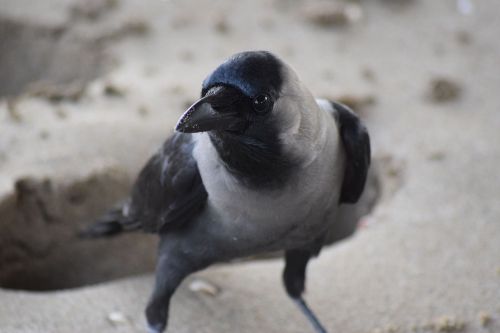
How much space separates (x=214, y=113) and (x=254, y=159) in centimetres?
22

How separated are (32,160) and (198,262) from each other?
1.57 meters

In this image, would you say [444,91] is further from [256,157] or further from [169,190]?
[256,157]

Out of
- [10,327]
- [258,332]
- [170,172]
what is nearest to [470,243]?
[258,332]

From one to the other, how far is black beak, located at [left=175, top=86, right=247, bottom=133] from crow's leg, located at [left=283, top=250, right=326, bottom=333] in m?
0.90

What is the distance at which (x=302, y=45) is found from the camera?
500 cm

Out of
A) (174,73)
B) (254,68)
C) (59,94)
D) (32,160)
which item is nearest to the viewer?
(254,68)

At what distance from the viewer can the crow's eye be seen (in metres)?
1.84

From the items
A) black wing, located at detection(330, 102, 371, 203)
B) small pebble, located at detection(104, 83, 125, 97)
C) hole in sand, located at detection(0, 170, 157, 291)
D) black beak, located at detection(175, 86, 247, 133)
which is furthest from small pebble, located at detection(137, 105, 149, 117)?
black beak, located at detection(175, 86, 247, 133)

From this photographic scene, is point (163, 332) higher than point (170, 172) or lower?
lower

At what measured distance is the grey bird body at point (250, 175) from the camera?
6.05 feet

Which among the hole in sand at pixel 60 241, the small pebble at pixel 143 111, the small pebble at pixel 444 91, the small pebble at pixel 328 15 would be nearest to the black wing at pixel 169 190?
the hole in sand at pixel 60 241

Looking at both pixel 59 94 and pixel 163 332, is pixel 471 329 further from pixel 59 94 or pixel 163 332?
pixel 59 94

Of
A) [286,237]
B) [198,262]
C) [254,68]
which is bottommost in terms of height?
[198,262]

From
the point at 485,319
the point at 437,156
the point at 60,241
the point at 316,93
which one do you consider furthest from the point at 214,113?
the point at 316,93
